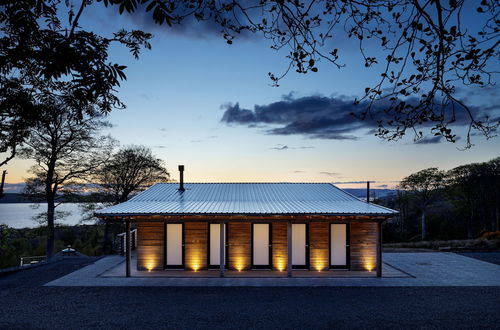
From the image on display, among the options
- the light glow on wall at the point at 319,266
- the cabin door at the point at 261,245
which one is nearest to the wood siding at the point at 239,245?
the cabin door at the point at 261,245

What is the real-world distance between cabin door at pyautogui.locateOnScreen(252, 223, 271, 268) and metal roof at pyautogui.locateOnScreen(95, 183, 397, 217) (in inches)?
36.6

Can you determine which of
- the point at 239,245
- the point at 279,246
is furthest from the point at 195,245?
the point at 279,246

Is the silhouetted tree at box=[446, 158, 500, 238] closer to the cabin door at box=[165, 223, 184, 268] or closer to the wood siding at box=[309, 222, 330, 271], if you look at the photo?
the wood siding at box=[309, 222, 330, 271]

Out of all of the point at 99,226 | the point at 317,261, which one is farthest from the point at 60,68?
the point at 99,226

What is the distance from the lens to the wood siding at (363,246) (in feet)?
42.1

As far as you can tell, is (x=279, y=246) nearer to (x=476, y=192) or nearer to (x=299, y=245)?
(x=299, y=245)

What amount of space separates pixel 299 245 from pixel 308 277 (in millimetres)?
1507

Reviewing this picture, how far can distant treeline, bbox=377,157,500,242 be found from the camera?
105 ft

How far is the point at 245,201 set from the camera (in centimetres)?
1470
